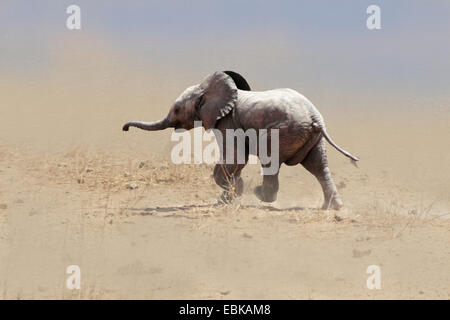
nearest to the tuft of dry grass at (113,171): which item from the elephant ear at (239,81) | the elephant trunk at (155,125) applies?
the elephant trunk at (155,125)

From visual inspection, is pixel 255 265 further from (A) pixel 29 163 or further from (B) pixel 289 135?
(A) pixel 29 163

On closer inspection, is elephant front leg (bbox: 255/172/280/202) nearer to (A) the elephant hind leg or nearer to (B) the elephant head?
(A) the elephant hind leg

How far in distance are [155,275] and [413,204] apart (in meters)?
7.15

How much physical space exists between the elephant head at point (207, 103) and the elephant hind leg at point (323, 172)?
5.00ft

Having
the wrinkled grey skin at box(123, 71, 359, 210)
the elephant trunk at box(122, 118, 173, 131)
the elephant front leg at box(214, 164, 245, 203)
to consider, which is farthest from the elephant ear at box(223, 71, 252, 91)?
the elephant front leg at box(214, 164, 245, 203)

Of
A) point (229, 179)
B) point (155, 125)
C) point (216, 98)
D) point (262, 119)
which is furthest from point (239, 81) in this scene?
point (229, 179)

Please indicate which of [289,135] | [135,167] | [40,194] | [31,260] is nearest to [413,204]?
[289,135]

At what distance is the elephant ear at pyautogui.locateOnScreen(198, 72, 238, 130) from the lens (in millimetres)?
10602

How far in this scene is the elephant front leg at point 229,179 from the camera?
1045 cm

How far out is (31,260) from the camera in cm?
734

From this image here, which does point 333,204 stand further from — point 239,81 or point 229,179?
point 239,81

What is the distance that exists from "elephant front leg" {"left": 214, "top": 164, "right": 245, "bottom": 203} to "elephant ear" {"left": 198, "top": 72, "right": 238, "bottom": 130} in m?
0.76

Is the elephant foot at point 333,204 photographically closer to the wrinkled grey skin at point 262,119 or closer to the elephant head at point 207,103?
the wrinkled grey skin at point 262,119

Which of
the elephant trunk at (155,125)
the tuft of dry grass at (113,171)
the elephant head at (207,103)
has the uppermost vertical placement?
the elephant head at (207,103)
